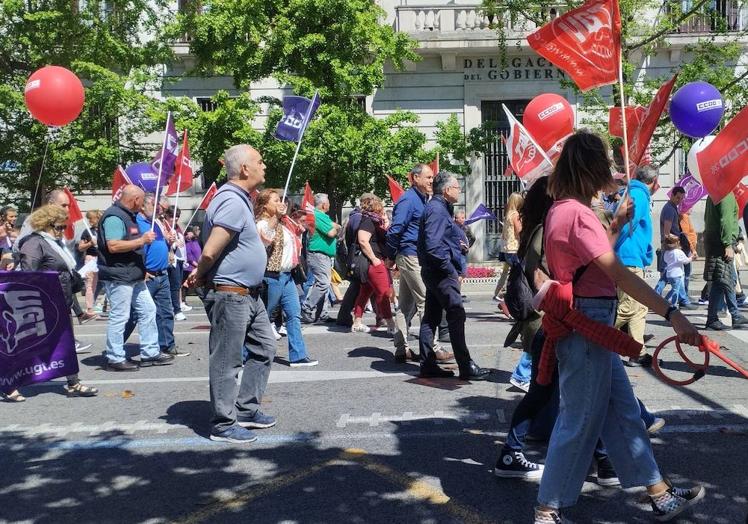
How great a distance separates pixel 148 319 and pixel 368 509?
14.7 ft

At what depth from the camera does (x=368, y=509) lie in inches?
161

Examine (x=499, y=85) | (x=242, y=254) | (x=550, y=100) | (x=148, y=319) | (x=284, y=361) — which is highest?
(x=499, y=85)

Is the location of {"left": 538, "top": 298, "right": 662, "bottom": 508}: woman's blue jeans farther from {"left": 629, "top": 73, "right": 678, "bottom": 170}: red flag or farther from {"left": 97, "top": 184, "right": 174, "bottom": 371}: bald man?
{"left": 97, "top": 184, "right": 174, "bottom": 371}: bald man

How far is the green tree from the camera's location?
17859 millimetres

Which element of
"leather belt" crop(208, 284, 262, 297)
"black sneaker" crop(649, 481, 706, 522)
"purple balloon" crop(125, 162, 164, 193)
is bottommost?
"black sneaker" crop(649, 481, 706, 522)

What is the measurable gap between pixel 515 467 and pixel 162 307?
5165 millimetres

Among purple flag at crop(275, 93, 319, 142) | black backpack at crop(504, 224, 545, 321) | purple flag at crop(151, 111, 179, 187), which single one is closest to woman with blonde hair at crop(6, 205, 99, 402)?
purple flag at crop(151, 111, 179, 187)

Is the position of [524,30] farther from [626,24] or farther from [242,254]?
[242,254]

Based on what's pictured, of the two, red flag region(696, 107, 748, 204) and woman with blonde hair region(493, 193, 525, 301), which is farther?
woman with blonde hair region(493, 193, 525, 301)

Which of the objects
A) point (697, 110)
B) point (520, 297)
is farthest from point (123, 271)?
point (697, 110)

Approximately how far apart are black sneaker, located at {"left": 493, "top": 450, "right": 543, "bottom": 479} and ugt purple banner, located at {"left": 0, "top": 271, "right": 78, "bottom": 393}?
391 centimetres

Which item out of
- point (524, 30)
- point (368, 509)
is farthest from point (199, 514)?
point (524, 30)

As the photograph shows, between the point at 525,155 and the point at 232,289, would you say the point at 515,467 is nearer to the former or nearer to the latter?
the point at 232,289

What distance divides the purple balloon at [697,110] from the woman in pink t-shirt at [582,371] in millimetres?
4757
